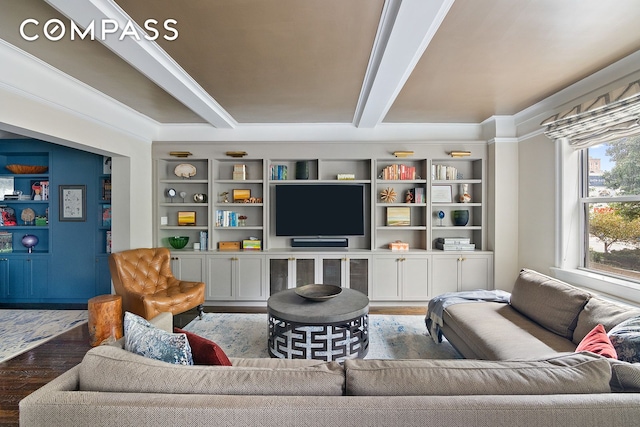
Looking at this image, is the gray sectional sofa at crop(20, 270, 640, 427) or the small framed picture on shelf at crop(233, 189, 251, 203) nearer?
the gray sectional sofa at crop(20, 270, 640, 427)

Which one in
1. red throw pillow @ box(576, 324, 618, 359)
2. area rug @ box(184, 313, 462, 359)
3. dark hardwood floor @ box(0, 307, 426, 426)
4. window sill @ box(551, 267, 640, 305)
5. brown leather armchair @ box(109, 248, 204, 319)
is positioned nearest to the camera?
red throw pillow @ box(576, 324, 618, 359)

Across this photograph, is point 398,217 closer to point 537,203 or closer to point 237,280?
point 537,203

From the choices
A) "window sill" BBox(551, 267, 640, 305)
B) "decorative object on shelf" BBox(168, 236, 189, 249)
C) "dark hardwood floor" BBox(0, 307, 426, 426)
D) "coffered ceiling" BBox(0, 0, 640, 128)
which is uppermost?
"coffered ceiling" BBox(0, 0, 640, 128)

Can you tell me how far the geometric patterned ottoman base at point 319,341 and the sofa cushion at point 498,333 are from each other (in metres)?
0.85

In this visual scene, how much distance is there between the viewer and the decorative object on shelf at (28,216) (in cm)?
437

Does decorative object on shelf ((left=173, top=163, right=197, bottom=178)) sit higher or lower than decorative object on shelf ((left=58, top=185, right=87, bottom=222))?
higher

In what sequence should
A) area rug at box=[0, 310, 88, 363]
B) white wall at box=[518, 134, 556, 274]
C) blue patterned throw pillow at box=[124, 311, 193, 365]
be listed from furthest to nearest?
1. white wall at box=[518, 134, 556, 274]
2. area rug at box=[0, 310, 88, 363]
3. blue patterned throw pillow at box=[124, 311, 193, 365]

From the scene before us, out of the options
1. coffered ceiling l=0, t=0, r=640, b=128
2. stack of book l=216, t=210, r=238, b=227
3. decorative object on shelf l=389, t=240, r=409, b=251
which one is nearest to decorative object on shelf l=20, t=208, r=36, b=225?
coffered ceiling l=0, t=0, r=640, b=128

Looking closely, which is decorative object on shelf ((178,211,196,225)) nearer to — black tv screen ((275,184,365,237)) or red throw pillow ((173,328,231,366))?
black tv screen ((275,184,365,237))

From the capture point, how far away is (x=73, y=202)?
425 centimetres

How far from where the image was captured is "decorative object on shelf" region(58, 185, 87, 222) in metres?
4.24

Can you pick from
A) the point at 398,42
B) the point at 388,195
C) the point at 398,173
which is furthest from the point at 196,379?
the point at 398,173

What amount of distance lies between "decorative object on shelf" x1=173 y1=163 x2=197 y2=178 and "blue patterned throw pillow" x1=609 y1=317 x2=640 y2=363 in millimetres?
4658

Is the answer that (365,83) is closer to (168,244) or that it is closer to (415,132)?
(415,132)
